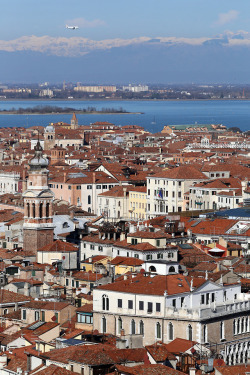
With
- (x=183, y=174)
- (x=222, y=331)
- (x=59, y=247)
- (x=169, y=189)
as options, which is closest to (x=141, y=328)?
(x=222, y=331)

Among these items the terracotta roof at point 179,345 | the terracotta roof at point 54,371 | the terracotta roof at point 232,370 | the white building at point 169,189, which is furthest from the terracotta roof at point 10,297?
the white building at point 169,189

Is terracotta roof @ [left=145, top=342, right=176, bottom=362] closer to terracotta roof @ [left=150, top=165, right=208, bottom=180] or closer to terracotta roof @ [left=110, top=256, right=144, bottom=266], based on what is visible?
terracotta roof @ [left=110, top=256, right=144, bottom=266]

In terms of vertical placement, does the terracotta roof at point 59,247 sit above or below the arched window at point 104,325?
below

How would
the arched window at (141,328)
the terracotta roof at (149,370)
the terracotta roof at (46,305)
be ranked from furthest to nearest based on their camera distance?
1. the terracotta roof at (46,305)
2. the arched window at (141,328)
3. the terracotta roof at (149,370)

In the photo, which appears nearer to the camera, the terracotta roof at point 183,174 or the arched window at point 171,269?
the arched window at point 171,269

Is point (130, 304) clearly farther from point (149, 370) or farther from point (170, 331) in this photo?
point (149, 370)

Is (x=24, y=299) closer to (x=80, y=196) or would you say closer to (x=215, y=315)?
(x=215, y=315)

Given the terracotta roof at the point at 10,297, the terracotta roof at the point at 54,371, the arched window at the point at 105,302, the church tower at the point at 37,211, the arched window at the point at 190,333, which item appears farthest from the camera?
the church tower at the point at 37,211

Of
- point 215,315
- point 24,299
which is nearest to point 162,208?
point 24,299

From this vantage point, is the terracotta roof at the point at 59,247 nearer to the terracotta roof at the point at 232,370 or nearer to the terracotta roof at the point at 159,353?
the terracotta roof at the point at 159,353

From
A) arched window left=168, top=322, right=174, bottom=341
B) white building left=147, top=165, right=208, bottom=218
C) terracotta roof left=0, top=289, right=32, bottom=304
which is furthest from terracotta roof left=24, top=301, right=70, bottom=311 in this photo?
white building left=147, top=165, right=208, bottom=218
